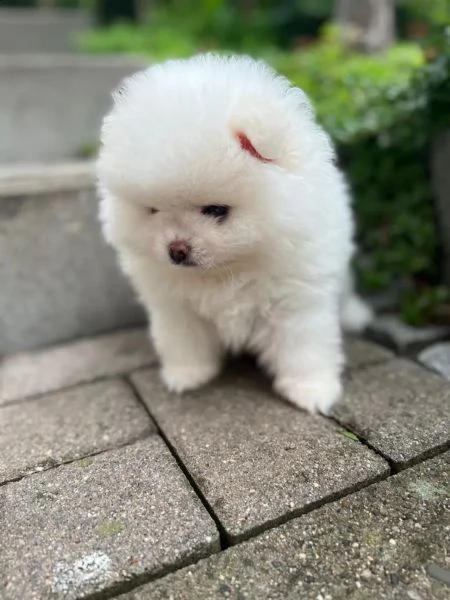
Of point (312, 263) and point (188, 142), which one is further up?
point (188, 142)

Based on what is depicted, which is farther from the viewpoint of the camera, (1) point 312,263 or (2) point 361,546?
(1) point 312,263

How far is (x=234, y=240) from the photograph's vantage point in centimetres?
150

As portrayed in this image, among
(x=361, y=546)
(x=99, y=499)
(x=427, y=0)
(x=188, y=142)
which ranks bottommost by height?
(x=99, y=499)

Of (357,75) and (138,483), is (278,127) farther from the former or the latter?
(357,75)

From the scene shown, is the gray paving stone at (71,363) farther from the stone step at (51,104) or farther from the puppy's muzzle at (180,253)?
the stone step at (51,104)

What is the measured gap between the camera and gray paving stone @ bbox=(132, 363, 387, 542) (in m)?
1.45

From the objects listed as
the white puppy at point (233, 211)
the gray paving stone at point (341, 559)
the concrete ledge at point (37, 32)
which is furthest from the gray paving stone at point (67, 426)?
the concrete ledge at point (37, 32)

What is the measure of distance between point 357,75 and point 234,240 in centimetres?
178

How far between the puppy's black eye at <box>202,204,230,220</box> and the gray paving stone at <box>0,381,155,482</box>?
79cm

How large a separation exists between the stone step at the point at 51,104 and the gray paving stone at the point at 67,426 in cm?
188

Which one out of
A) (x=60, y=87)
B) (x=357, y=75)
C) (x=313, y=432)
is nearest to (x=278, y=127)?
(x=313, y=432)

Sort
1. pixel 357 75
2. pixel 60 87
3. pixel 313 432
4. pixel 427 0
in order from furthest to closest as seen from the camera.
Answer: pixel 427 0 < pixel 60 87 < pixel 357 75 < pixel 313 432

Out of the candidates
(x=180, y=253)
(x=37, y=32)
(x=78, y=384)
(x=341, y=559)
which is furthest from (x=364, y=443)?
(x=37, y=32)

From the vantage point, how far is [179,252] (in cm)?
152
